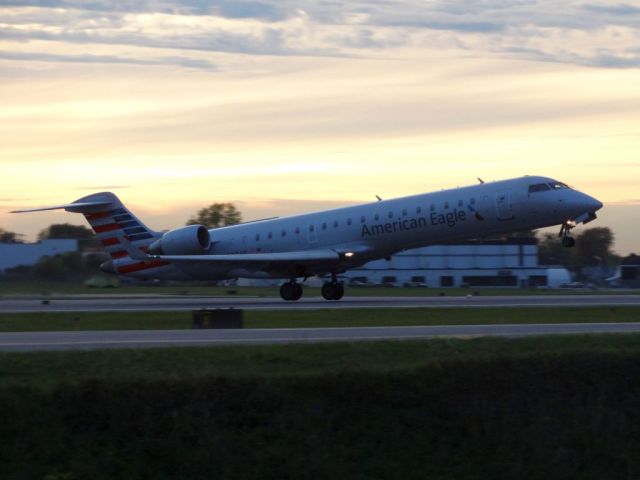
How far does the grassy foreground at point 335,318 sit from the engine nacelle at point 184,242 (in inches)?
415

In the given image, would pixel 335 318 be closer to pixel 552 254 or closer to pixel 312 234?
pixel 312 234

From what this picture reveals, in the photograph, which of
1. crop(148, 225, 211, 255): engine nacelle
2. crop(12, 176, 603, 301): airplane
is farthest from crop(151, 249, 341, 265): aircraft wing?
crop(148, 225, 211, 255): engine nacelle

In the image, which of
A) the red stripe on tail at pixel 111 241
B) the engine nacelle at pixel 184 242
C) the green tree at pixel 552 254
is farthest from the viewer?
the green tree at pixel 552 254

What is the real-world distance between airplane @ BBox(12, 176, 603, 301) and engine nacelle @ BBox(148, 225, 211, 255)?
0.16ft

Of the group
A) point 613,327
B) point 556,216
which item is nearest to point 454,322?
point 613,327

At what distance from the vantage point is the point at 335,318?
32.0 m

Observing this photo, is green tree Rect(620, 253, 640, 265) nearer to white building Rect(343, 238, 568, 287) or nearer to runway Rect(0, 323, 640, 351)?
white building Rect(343, 238, 568, 287)

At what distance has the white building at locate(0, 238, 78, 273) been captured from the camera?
58578 mm

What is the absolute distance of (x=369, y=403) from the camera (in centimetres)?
1684

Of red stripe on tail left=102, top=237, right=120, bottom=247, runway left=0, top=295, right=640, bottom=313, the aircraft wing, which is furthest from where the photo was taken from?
red stripe on tail left=102, top=237, right=120, bottom=247

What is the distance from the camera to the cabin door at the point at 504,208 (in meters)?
40.1

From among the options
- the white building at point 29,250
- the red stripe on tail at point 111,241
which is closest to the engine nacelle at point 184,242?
the red stripe on tail at point 111,241

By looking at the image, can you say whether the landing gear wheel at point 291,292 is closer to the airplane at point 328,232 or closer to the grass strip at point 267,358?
the airplane at point 328,232

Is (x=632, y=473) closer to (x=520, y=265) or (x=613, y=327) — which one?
(x=613, y=327)
